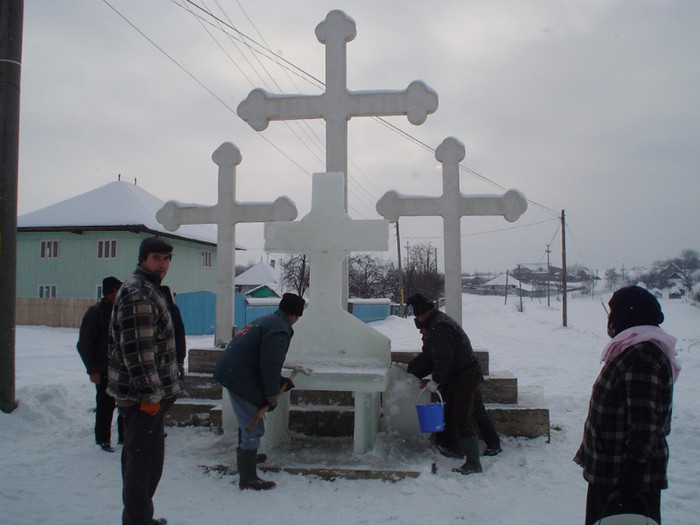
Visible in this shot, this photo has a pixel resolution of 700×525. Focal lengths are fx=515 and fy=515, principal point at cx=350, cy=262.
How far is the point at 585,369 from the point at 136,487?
9.42 m

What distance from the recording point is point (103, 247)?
22453 millimetres

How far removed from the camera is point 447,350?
15.2ft

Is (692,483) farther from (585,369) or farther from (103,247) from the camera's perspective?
(103,247)

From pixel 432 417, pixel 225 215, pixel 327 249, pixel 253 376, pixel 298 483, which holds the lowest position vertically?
pixel 298 483

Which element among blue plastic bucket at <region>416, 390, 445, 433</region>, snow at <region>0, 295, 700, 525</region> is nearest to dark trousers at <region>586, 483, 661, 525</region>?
snow at <region>0, 295, 700, 525</region>

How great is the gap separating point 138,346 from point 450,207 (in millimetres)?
3899

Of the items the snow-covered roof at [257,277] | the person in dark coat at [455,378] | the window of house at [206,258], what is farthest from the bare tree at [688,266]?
the person in dark coat at [455,378]

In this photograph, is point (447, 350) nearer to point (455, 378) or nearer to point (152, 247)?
point (455, 378)

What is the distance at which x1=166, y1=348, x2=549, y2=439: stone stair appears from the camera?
207 inches

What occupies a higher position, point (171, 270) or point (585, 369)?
point (171, 270)

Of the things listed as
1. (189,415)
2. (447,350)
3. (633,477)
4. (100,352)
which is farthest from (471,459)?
(100,352)

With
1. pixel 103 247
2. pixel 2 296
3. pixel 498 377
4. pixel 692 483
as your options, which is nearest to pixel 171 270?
pixel 103 247

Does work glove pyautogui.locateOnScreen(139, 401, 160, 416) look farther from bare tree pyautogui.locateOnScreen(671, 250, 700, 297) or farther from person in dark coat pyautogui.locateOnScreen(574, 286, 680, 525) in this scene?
bare tree pyautogui.locateOnScreen(671, 250, 700, 297)

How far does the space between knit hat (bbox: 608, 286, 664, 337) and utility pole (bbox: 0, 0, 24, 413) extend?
6.05 meters
